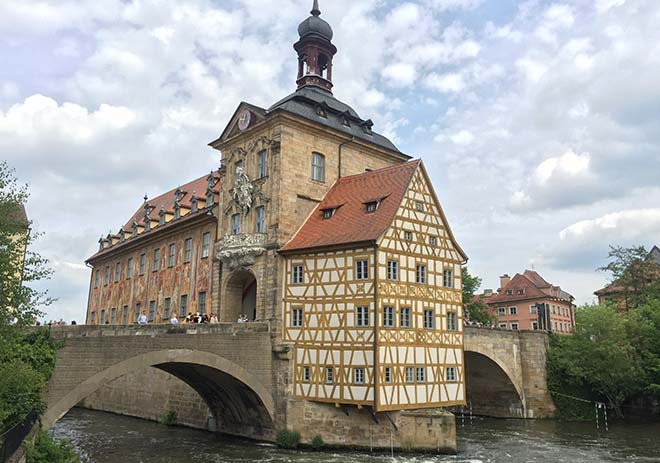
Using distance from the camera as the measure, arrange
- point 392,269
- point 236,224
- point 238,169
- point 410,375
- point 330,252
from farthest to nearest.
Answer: point 238,169 < point 236,224 < point 330,252 < point 392,269 < point 410,375

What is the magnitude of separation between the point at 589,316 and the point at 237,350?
20.8m

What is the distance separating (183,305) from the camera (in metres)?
32.2

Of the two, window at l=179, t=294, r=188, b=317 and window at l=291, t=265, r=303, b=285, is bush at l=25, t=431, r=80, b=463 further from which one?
window at l=179, t=294, r=188, b=317

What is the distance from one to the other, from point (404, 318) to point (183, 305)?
14.5 m

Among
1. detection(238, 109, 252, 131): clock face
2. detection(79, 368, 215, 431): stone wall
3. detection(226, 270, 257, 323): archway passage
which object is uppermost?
detection(238, 109, 252, 131): clock face

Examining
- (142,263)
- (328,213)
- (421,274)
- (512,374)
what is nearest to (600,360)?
(512,374)

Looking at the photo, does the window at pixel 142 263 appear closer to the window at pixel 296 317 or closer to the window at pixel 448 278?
the window at pixel 296 317

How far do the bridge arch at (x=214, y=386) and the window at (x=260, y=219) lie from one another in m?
6.14

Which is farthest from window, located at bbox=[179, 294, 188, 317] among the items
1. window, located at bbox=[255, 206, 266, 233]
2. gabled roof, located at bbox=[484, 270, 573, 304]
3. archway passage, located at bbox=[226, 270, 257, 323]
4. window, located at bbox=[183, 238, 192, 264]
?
gabled roof, located at bbox=[484, 270, 573, 304]

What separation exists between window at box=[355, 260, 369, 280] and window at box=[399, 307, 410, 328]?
191 cm

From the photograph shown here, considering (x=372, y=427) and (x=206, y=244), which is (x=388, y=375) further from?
(x=206, y=244)

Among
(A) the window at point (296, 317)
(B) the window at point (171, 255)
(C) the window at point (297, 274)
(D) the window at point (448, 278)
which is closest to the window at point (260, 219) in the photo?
(C) the window at point (297, 274)

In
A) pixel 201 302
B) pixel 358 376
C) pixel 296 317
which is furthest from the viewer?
pixel 201 302

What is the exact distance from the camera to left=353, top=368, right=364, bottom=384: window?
2152 centimetres
